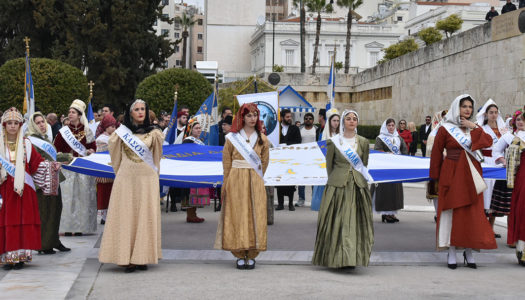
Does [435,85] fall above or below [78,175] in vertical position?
above

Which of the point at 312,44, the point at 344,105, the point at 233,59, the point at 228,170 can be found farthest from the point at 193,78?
the point at 233,59

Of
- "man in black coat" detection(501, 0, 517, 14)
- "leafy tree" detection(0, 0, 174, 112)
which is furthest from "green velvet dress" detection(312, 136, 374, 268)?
"leafy tree" detection(0, 0, 174, 112)

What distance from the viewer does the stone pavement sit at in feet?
22.4

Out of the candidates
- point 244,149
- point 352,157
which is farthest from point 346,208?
point 244,149

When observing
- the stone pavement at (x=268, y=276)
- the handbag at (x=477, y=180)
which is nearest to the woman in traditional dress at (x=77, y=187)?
the stone pavement at (x=268, y=276)

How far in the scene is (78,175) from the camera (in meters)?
10.6

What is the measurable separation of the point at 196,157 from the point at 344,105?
40.7m

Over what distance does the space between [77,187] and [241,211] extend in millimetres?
3543

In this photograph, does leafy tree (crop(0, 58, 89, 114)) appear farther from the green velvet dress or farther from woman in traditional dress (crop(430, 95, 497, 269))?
woman in traditional dress (crop(430, 95, 497, 269))

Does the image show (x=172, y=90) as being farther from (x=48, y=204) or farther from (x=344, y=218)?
(x=344, y=218)

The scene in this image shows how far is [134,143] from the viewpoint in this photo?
7.87 m

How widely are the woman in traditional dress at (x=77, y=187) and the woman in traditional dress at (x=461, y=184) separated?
5.07 m

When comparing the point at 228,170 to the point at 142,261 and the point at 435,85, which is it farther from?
the point at 435,85

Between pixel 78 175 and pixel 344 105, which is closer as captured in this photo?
pixel 78 175
